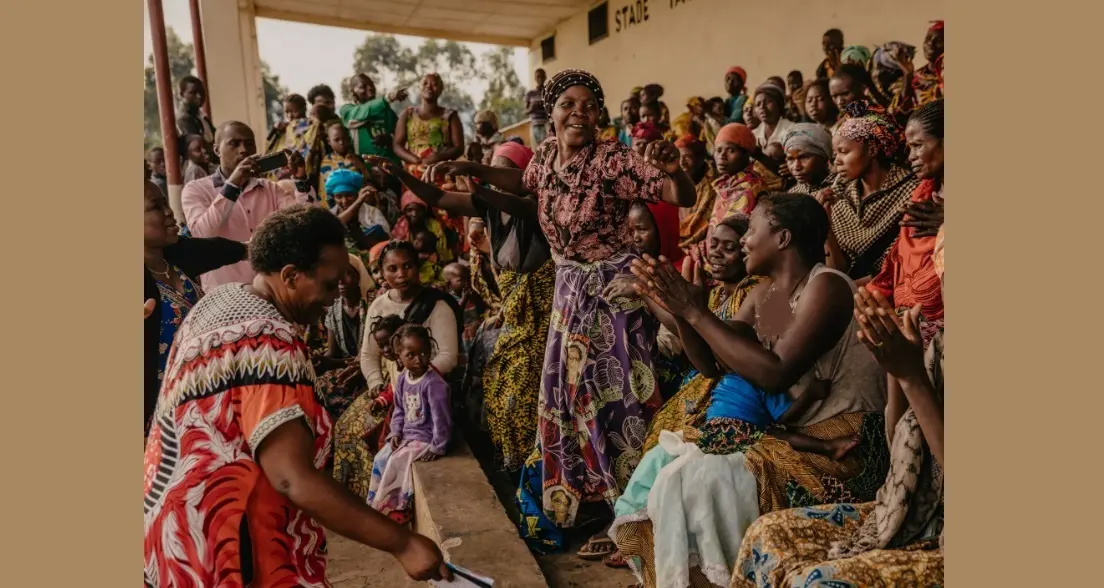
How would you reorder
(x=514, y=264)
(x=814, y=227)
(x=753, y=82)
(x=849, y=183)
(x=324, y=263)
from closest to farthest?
(x=324, y=263) < (x=814, y=227) < (x=849, y=183) < (x=514, y=264) < (x=753, y=82)

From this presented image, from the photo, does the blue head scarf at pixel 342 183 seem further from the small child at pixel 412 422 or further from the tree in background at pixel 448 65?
the tree in background at pixel 448 65

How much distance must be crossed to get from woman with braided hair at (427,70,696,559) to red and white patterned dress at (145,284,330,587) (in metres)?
1.70

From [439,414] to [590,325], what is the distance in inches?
56.5

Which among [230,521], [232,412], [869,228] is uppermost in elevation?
[869,228]

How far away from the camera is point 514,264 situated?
13.6 feet

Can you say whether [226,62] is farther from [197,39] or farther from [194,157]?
[194,157]

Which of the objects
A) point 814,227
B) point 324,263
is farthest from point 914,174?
point 324,263

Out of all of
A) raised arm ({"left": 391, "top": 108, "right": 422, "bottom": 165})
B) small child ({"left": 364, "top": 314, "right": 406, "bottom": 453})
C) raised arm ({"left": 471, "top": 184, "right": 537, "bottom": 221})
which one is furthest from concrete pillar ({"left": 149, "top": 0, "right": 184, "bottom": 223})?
raised arm ({"left": 471, "top": 184, "right": 537, "bottom": 221})

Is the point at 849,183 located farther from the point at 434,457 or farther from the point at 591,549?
the point at 434,457

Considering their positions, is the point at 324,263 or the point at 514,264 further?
the point at 514,264

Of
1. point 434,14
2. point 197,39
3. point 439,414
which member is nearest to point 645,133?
point 439,414

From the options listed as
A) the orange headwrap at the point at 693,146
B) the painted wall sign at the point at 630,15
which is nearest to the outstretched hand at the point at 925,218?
the orange headwrap at the point at 693,146

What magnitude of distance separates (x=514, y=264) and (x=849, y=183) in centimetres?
156

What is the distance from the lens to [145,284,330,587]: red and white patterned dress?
6.24 ft
